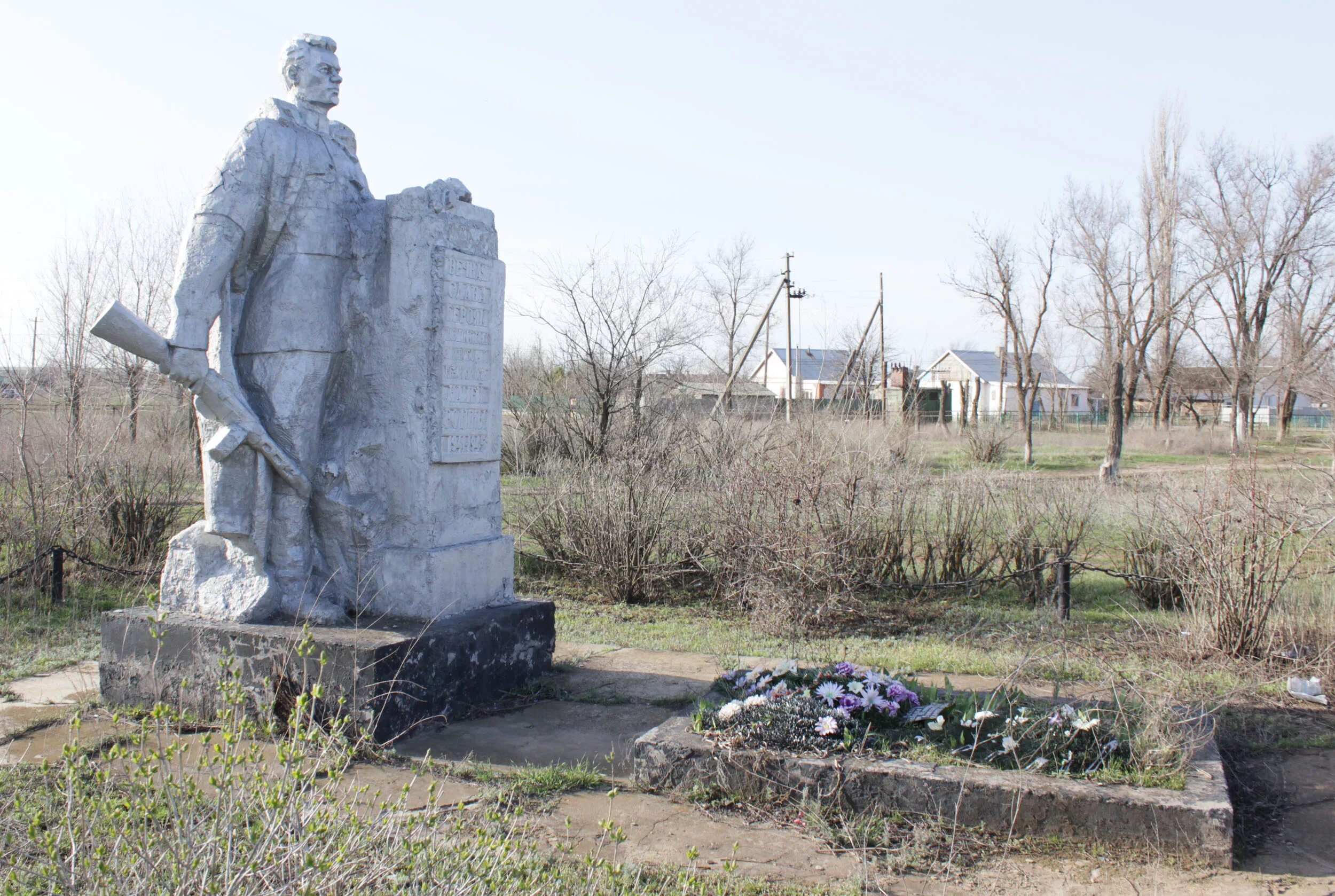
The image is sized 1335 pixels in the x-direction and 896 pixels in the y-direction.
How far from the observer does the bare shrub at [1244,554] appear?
567 centimetres

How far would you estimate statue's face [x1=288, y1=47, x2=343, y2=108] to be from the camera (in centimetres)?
480

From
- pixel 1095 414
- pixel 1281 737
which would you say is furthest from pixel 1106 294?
pixel 1281 737

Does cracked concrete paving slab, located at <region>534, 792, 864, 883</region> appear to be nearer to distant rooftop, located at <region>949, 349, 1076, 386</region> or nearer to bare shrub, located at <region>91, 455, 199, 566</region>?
bare shrub, located at <region>91, 455, 199, 566</region>

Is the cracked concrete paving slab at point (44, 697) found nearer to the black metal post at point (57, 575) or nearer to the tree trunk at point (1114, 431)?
the black metal post at point (57, 575)

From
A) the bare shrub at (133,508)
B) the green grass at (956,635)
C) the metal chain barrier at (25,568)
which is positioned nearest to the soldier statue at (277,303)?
the green grass at (956,635)

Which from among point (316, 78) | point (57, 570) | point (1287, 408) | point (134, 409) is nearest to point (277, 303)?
point (316, 78)

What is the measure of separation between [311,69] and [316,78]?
4 cm

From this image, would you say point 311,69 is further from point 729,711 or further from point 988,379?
point 988,379

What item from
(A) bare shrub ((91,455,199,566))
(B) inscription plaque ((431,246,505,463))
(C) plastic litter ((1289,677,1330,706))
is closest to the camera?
(B) inscription plaque ((431,246,505,463))

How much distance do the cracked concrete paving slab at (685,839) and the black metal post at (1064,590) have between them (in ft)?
14.6

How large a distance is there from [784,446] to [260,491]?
4597 millimetres

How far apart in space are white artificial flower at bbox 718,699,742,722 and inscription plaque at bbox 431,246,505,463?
5.94 feet

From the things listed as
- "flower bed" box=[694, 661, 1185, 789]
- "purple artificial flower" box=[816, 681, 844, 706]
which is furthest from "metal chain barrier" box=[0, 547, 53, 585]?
"purple artificial flower" box=[816, 681, 844, 706]

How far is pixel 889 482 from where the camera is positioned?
26.6ft
